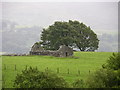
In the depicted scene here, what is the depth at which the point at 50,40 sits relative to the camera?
75.1 metres

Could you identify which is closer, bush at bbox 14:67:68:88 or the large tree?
bush at bbox 14:67:68:88

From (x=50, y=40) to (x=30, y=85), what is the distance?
54718 millimetres

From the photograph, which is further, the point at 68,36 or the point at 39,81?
the point at 68,36

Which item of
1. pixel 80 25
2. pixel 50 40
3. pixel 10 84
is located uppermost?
pixel 80 25

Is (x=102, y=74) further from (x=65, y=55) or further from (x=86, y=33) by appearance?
(x=86, y=33)

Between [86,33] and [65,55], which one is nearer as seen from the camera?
[65,55]

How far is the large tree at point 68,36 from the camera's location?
239 ft

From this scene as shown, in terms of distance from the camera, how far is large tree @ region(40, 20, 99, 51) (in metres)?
72.9

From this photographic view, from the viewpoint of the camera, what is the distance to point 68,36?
72.3 m

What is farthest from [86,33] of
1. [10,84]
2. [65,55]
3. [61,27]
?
[10,84]

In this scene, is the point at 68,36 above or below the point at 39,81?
above

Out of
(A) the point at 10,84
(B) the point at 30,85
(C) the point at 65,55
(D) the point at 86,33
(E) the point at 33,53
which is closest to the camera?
(B) the point at 30,85

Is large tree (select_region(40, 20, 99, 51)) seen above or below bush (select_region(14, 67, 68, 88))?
above

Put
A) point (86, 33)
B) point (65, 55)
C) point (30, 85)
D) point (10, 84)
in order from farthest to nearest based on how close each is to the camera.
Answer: point (86, 33)
point (65, 55)
point (10, 84)
point (30, 85)
